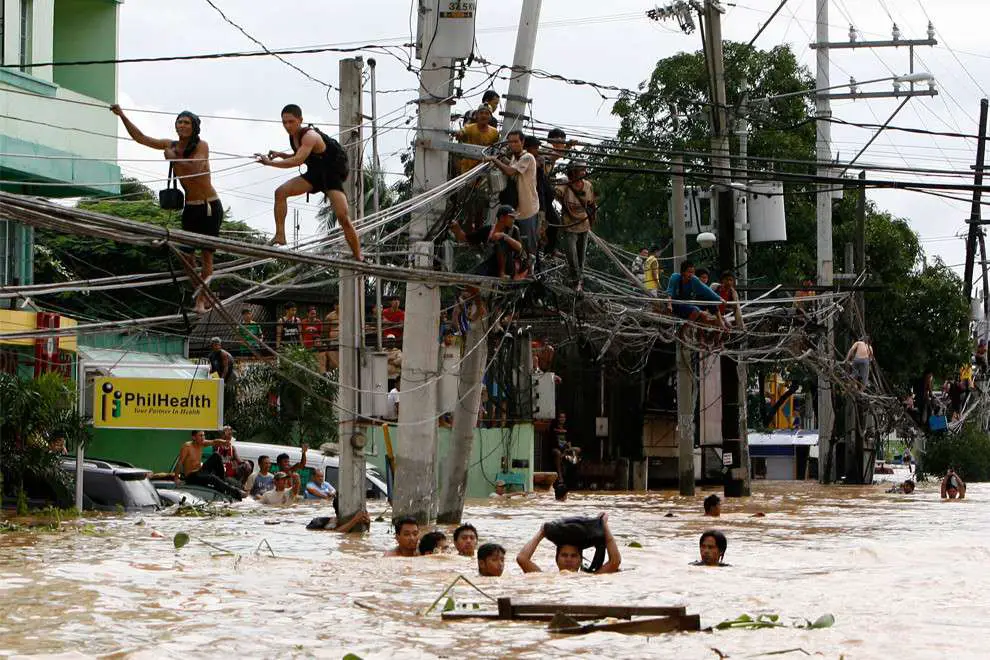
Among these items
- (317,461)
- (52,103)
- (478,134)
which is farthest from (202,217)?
(317,461)

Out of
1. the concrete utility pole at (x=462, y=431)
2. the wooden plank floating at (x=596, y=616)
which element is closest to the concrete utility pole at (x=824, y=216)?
the concrete utility pole at (x=462, y=431)

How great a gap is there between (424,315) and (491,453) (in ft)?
38.5

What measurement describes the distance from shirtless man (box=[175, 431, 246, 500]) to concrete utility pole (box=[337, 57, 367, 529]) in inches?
250

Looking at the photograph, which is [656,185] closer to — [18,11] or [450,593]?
[18,11]

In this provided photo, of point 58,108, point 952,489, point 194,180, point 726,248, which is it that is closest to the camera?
point 194,180

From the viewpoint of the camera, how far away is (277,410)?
1383 inches

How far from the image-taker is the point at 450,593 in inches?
514

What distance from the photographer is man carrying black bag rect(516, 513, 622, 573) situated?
14781mm

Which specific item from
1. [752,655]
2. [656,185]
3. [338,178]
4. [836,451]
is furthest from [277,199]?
[656,185]

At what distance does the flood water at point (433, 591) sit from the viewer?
33.4ft

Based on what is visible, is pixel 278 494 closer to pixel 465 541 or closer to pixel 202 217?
pixel 465 541

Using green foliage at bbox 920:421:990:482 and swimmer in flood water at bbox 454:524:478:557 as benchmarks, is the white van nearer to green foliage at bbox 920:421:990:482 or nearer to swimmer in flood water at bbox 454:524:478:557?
swimmer in flood water at bbox 454:524:478:557

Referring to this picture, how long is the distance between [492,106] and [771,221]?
14841mm

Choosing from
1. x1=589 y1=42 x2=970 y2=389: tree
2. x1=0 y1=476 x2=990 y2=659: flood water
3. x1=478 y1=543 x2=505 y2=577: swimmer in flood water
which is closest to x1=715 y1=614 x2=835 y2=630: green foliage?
x1=0 y1=476 x2=990 y2=659: flood water
